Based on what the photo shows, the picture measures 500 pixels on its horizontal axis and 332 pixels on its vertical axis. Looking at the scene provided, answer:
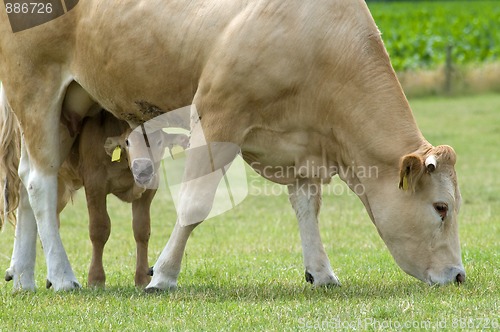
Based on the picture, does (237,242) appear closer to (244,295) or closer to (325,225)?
(325,225)

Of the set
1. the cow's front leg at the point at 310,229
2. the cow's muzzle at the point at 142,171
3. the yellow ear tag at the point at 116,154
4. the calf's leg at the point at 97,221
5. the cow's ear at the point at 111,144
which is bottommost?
the cow's front leg at the point at 310,229

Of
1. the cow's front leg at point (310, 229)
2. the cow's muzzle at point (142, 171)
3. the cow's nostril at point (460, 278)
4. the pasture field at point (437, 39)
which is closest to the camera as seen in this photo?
the cow's nostril at point (460, 278)

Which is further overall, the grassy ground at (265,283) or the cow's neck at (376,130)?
the cow's neck at (376,130)

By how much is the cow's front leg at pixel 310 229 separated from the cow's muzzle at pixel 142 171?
116cm

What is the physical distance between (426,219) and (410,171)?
40cm

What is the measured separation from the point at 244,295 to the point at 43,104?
2.23 m

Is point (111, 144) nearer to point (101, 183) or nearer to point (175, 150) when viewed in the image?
point (101, 183)

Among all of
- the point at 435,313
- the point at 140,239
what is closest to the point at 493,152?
the point at 140,239

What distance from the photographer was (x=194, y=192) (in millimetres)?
7352

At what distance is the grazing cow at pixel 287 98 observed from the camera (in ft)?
23.3

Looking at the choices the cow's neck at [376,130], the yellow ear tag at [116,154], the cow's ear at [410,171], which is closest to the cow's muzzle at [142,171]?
the yellow ear tag at [116,154]

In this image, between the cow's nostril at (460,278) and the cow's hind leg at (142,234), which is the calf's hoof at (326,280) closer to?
the cow's nostril at (460,278)

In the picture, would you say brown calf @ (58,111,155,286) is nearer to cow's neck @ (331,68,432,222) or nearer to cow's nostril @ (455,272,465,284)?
cow's neck @ (331,68,432,222)

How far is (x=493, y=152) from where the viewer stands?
1767cm
